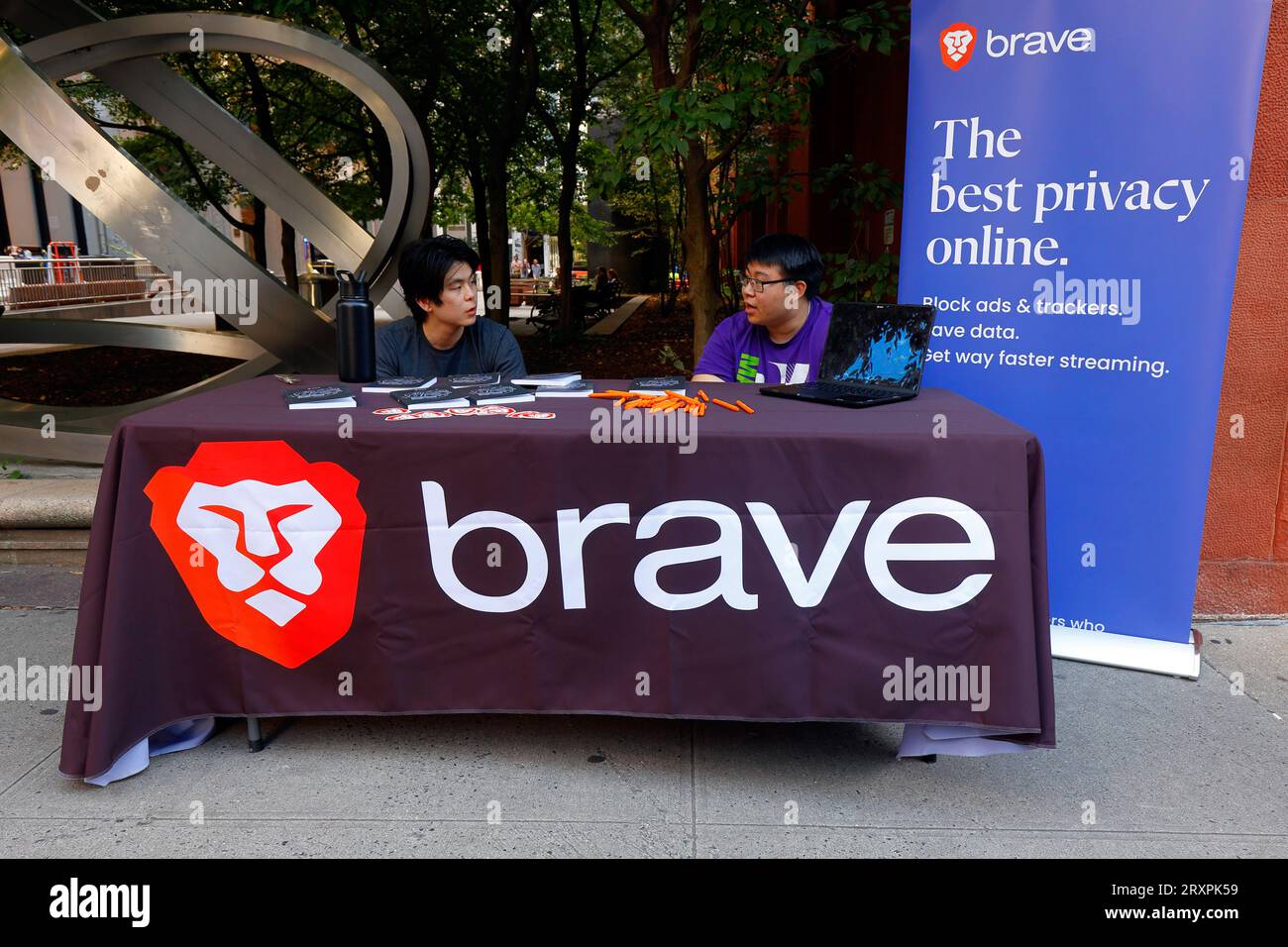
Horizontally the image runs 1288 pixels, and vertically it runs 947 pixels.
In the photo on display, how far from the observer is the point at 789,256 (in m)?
3.67

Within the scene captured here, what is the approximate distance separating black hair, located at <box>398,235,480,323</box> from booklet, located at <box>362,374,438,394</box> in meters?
0.43

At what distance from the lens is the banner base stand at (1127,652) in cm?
358

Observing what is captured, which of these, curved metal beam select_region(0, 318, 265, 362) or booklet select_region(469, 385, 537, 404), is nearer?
booklet select_region(469, 385, 537, 404)

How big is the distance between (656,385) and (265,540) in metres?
1.38

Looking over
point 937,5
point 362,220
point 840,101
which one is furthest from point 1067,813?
point 362,220

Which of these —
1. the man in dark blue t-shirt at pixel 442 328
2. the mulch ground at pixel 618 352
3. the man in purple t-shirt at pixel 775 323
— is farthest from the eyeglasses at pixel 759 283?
the mulch ground at pixel 618 352

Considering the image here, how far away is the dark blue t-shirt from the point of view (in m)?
3.87

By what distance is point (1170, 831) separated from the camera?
2.59 meters

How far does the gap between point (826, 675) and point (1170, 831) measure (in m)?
1.07

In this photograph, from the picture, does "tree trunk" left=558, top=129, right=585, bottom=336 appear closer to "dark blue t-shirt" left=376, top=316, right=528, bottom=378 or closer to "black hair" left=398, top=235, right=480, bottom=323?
"dark blue t-shirt" left=376, top=316, right=528, bottom=378

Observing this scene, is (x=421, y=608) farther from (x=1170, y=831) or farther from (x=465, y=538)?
(x=1170, y=831)

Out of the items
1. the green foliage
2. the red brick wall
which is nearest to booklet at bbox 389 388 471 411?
the green foliage

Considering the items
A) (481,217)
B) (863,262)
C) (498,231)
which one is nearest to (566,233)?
(481,217)

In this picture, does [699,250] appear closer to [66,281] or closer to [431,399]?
[431,399]
